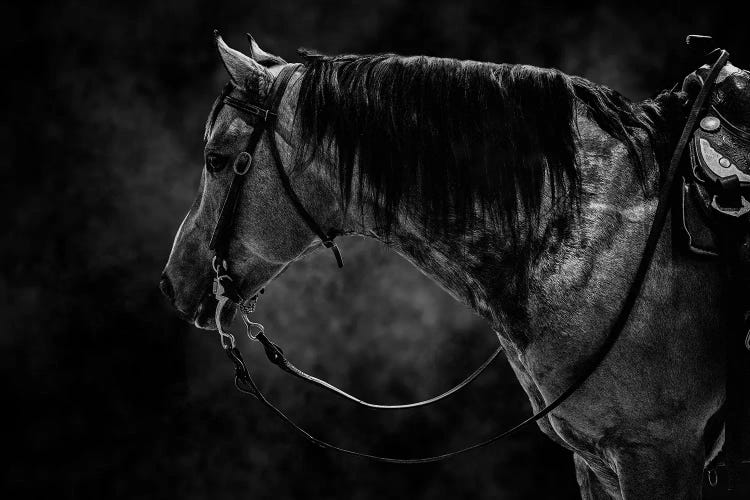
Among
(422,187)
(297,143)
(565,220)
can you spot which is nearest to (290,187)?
(297,143)

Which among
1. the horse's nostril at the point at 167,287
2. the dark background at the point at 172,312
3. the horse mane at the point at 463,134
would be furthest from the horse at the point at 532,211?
the dark background at the point at 172,312

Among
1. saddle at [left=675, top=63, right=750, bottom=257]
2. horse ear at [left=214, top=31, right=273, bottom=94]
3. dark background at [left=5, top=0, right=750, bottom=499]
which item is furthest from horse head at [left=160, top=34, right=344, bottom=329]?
dark background at [left=5, top=0, right=750, bottom=499]

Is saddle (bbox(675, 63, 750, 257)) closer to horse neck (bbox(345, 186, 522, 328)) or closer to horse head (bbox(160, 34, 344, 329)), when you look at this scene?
horse neck (bbox(345, 186, 522, 328))

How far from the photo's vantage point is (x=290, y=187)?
110 centimetres

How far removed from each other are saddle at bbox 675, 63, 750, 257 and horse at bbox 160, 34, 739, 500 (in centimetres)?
3

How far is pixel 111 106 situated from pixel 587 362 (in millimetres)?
1820

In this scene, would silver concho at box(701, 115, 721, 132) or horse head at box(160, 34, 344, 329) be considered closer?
silver concho at box(701, 115, 721, 132)

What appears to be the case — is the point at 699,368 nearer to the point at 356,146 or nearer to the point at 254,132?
the point at 356,146

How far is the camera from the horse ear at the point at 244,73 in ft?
3.62

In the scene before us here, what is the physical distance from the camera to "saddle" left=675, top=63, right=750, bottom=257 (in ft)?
3.00

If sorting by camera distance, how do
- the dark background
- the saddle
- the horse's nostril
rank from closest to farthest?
the saddle < the horse's nostril < the dark background

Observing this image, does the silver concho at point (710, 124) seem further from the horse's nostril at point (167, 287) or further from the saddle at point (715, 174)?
the horse's nostril at point (167, 287)

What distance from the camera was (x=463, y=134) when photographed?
0.99 m

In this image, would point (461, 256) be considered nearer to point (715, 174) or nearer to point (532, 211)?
point (532, 211)
